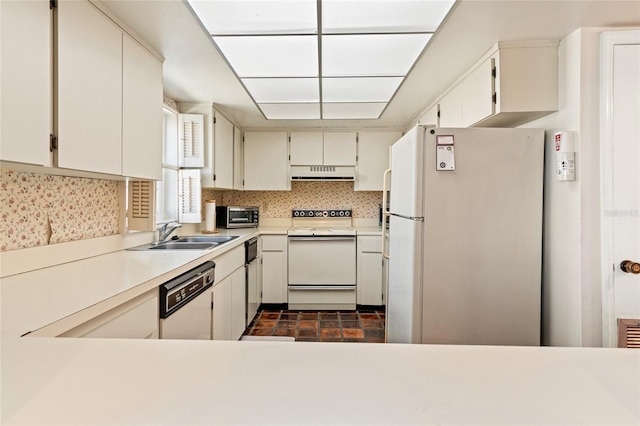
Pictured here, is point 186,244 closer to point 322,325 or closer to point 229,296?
point 229,296

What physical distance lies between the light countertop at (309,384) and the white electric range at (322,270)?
273cm

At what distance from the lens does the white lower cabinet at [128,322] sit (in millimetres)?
1004

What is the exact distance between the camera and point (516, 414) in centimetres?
46

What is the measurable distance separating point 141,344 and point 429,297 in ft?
4.64

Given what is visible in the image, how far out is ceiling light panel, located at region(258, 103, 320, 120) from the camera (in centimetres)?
282

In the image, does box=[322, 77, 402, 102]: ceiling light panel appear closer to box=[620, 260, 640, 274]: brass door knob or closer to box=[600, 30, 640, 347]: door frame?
box=[600, 30, 640, 347]: door frame

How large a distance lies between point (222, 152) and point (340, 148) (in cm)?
145

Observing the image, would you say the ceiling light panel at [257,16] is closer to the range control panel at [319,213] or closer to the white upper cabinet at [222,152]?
the white upper cabinet at [222,152]

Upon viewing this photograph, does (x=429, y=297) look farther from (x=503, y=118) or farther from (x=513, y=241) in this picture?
(x=503, y=118)

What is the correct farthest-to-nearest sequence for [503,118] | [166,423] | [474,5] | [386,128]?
[386,128] < [503,118] < [474,5] < [166,423]

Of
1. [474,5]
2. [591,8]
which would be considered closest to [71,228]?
[474,5]

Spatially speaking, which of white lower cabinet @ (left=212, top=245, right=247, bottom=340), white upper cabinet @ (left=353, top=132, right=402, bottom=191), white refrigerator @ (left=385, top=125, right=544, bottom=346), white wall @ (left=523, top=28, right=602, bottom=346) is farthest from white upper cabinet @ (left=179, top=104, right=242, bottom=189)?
white wall @ (left=523, top=28, right=602, bottom=346)

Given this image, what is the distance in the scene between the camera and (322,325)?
307 cm

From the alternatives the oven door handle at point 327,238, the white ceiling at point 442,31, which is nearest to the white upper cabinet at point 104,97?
the white ceiling at point 442,31
